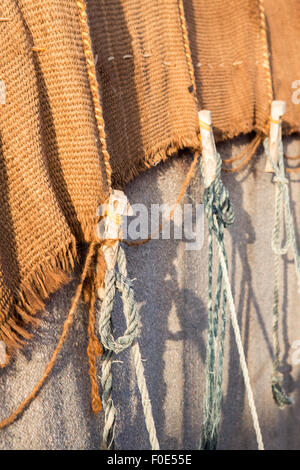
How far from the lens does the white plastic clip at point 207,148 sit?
35.5 inches

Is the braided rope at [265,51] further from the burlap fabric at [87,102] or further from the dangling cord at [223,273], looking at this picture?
the dangling cord at [223,273]

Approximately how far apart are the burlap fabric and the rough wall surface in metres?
0.07

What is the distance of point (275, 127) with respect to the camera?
1086mm

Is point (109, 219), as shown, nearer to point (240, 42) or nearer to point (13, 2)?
point (13, 2)

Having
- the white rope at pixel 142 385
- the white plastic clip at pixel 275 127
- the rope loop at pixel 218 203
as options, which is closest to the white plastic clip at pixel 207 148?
the rope loop at pixel 218 203

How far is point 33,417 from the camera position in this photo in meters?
0.71

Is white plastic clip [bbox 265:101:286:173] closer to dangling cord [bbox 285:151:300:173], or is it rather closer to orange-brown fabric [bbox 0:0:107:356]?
dangling cord [bbox 285:151:300:173]

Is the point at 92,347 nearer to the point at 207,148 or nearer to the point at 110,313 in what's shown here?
the point at 110,313

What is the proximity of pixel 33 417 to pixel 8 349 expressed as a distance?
0.12m

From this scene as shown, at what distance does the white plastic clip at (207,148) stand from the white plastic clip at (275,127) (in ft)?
0.74

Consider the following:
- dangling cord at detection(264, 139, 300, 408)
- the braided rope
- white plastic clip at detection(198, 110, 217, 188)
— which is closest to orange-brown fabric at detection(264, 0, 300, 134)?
the braided rope

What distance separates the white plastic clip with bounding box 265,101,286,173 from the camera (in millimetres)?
1067

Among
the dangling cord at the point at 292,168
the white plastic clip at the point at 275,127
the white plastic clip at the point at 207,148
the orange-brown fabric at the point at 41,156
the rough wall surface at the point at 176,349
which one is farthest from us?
the dangling cord at the point at 292,168

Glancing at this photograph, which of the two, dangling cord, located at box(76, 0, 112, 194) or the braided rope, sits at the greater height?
the braided rope
